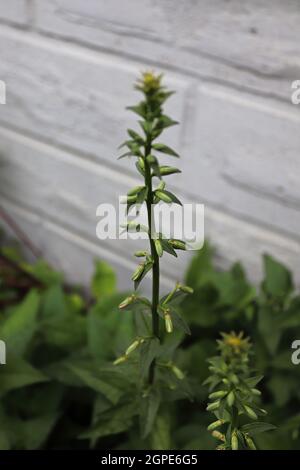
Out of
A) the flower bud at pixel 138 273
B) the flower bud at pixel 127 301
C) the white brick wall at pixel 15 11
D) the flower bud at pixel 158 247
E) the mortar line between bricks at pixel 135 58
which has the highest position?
the white brick wall at pixel 15 11

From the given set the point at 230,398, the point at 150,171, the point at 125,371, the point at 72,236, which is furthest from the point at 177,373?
the point at 72,236

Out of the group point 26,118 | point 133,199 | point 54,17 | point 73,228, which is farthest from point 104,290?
point 133,199

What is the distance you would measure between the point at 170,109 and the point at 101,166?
23 cm

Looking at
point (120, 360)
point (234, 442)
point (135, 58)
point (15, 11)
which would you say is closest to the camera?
point (234, 442)

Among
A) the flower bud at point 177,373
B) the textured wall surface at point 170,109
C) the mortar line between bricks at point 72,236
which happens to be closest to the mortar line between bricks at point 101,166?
the textured wall surface at point 170,109

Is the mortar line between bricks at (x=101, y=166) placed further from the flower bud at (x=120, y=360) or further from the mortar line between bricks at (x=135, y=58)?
the flower bud at (x=120, y=360)

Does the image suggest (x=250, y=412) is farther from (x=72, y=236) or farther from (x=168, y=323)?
(x=72, y=236)

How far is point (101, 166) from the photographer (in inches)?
49.6

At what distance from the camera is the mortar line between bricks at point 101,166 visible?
1128 millimetres

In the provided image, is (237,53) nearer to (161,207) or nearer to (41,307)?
(161,207)

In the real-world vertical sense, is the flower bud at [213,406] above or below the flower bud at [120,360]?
below
